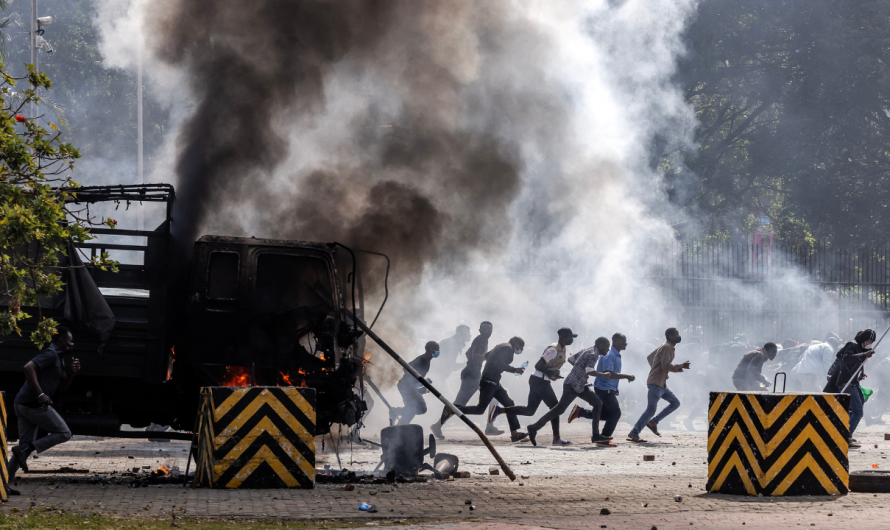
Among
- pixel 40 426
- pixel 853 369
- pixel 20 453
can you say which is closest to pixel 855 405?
pixel 853 369

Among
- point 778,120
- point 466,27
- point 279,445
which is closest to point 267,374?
point 279,445

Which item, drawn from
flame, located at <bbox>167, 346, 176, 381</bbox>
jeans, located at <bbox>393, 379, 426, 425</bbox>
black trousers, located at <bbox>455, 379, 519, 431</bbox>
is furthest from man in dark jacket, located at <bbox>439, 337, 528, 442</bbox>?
flame, located at <bbox>167, 346, 176, 381</bbox>

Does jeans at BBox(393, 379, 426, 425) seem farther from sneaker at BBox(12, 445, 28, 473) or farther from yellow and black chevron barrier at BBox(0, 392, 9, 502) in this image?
yellow and black chevron barrier at BBox(0, 392, 9, 502)

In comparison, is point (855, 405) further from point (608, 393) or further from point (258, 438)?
point (258, 438)

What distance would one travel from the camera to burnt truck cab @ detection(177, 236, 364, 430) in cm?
839

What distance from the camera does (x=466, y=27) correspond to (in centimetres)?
1261

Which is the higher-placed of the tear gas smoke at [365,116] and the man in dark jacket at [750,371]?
the tear gas smoke at [365,116]

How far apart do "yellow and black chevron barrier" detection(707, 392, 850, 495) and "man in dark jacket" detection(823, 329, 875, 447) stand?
3.90 m

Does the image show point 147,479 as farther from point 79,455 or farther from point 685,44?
point 685,44

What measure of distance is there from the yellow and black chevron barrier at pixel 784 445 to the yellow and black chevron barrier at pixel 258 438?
3180 millimetres

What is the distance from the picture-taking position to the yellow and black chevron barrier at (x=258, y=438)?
7.38 m

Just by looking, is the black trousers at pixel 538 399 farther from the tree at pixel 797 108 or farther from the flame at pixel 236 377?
the tree at pixel 797 108

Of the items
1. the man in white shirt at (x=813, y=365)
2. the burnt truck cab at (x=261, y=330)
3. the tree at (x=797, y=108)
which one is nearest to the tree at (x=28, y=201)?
the burnt truck cab at (x=261, y=330)

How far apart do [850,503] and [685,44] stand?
871 inches
